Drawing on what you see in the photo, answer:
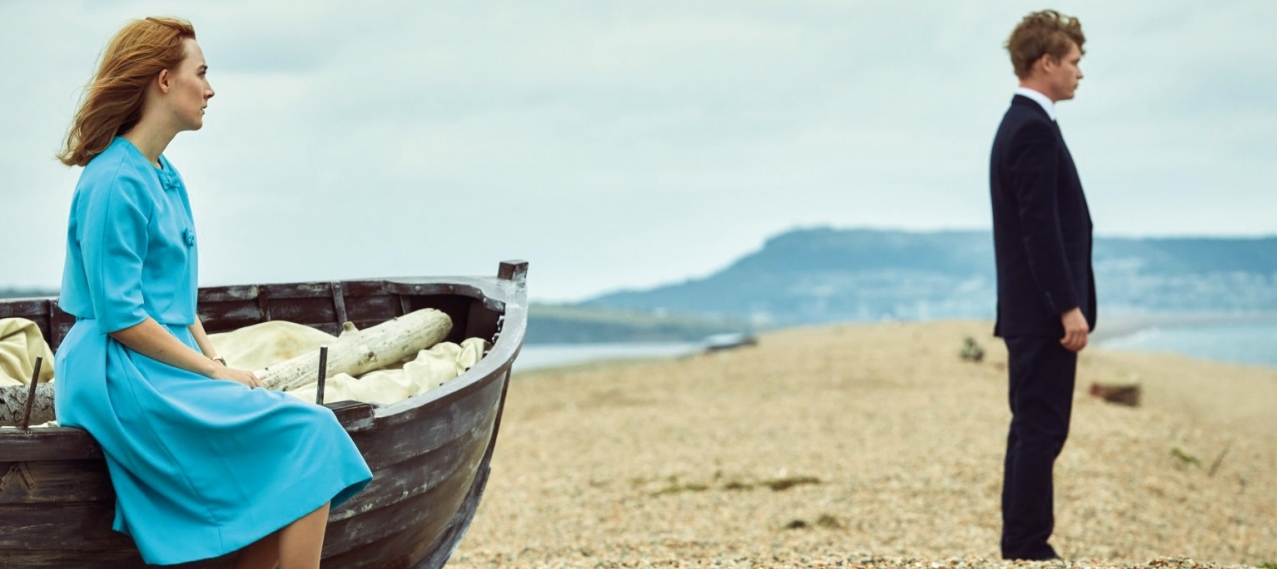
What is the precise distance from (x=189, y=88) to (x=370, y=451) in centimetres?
123

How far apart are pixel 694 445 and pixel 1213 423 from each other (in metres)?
7.00

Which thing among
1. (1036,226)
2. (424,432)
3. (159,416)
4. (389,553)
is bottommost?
(389,553)

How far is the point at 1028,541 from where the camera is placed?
5785 millimetres

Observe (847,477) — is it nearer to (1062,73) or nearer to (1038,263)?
(1038,263)

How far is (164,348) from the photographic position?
10.8ft

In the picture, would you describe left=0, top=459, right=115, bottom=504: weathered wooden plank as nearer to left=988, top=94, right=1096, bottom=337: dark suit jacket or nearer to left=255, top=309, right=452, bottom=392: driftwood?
left=255, top=309, right=452, bottom=392: driftwood

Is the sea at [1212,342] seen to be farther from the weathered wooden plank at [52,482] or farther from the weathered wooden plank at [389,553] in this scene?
the weathered wooden plank at [52,482]

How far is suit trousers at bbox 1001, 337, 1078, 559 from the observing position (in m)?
5.59

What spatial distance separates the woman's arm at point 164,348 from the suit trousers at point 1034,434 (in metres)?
3.75

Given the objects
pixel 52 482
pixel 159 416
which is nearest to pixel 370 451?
pixel 159 416

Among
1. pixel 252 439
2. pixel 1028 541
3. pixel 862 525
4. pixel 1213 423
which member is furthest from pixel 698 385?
pixel 252 439

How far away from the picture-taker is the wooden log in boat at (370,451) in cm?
343

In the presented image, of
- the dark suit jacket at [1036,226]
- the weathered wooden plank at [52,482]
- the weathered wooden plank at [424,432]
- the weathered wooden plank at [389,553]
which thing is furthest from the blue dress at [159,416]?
the dark suit jacket at [1036,226]

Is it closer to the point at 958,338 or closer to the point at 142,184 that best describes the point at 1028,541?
the point at 142,184
